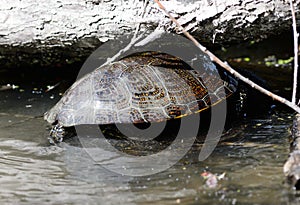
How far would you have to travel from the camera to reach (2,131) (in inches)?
188

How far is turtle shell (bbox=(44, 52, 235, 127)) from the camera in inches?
169

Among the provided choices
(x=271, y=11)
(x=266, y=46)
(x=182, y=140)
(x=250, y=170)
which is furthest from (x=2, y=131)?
(x=266, y=46)

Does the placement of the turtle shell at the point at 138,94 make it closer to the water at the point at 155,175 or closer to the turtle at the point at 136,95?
the turtle at the point at 136,95

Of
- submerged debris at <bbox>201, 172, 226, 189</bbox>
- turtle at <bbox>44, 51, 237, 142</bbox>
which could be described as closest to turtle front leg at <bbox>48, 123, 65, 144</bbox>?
turtle at <bbox>44, 51, 237, 142</bbox>

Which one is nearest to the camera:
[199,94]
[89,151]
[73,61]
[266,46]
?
[89,151]

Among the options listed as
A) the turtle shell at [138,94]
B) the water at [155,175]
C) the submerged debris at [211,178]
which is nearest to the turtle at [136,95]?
the turtle shell at [138,94]

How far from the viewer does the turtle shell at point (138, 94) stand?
14.1 feet

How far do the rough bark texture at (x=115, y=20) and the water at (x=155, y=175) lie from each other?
0.93 meters

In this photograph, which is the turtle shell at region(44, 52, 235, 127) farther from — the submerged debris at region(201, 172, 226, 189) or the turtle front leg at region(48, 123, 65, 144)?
the submerged debris at region(201, 172, 226, 189)

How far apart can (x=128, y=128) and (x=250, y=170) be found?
1347 mm

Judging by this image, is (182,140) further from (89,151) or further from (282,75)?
(282,75)

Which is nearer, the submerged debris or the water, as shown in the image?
the water

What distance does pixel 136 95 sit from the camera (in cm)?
441

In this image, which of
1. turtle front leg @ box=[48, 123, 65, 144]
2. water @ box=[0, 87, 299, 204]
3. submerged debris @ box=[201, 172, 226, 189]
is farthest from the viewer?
turtle front leg @ box=[48, 123, 65, 144]
